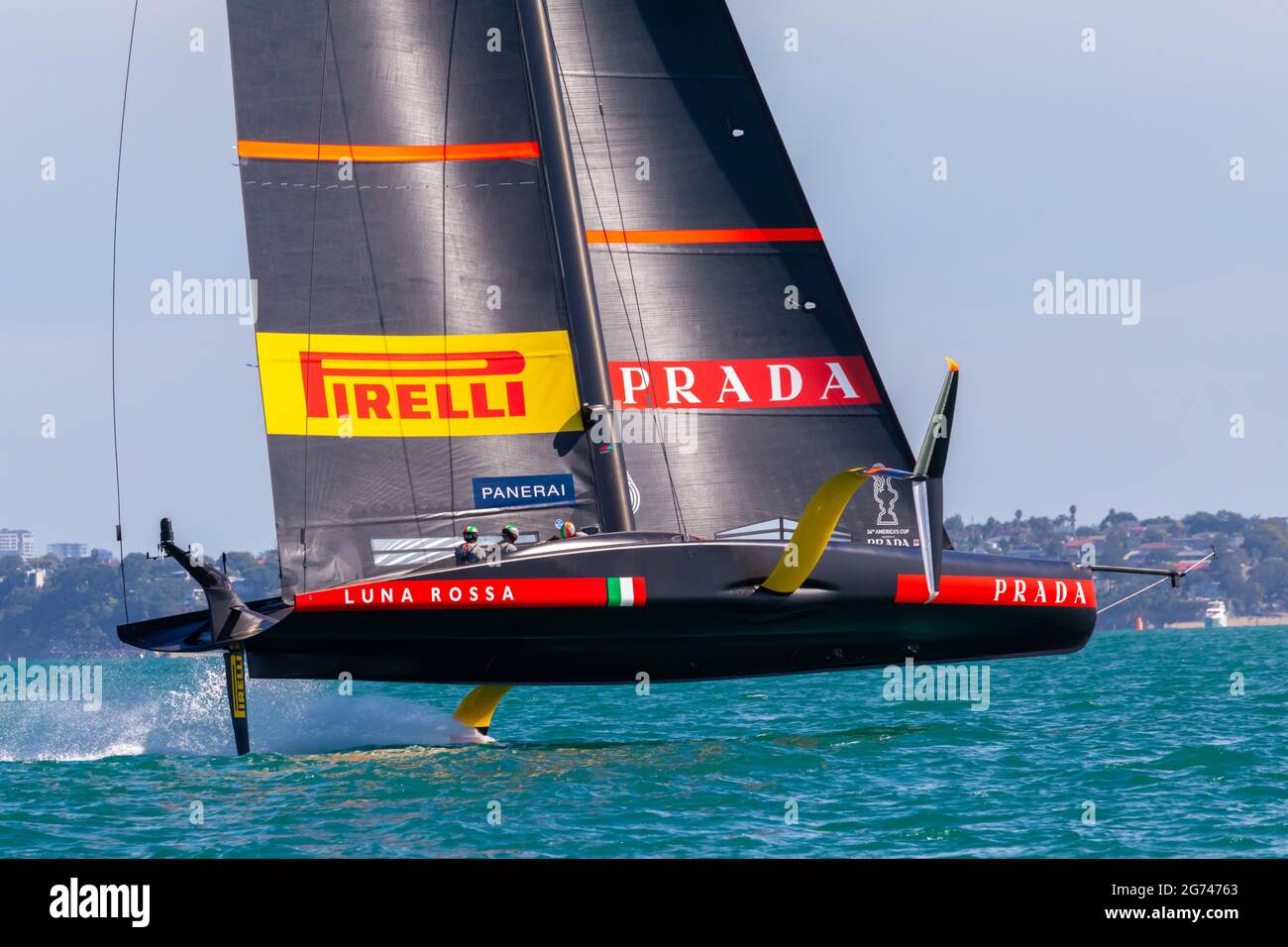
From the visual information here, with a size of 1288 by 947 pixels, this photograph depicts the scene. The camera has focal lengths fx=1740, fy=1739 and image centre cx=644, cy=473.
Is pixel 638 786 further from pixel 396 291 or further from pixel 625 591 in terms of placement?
pixel 396 291

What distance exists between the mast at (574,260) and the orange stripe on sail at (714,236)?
0.82m

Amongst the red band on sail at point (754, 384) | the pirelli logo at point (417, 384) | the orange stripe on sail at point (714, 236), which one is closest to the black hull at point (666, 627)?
the pirelli logo at point (417, 384)

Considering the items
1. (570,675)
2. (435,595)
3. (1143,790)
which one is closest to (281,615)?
(435,595)

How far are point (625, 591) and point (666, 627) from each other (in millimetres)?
560

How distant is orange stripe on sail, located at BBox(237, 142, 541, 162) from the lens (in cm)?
1427

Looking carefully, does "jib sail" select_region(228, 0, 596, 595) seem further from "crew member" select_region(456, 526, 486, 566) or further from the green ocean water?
the green ocean water

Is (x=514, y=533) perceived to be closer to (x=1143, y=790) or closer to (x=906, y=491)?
(x=906, y=491)

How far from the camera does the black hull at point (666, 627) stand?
522 inches

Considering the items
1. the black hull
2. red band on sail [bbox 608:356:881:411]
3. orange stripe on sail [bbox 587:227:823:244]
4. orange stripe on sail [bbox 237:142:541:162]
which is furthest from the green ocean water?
orange stripe on sail [bbox 237:142:541:162]

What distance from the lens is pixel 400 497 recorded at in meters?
14.2

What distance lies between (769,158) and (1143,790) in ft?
21.1

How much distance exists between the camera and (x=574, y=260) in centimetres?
1462
